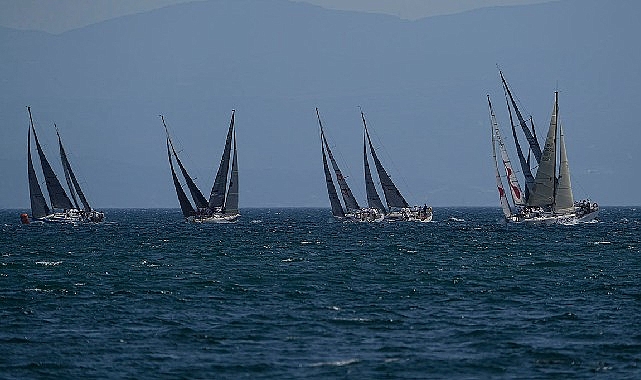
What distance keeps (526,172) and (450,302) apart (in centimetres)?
7437

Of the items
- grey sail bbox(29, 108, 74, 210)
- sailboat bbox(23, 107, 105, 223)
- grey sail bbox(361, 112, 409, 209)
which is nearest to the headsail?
grey sail bbox(361, 112, 409, 209)

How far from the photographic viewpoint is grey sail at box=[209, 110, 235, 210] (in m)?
129

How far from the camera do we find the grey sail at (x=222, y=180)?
423ft

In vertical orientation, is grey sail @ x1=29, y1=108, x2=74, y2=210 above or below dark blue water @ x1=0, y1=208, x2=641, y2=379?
above

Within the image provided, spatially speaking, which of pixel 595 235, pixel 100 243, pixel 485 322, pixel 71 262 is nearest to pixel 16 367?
pixel 485 322

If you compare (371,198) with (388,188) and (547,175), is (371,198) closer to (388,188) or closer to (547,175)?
(388,188)

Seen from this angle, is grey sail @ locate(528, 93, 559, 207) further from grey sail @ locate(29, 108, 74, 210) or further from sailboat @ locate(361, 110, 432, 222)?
grey sail @ locate(29, 108, 74, 210)

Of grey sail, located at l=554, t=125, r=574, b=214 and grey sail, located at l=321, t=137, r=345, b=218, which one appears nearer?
grey sail, located at l=554, t=125, r=574, b=214

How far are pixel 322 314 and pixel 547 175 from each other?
72679 millimetres

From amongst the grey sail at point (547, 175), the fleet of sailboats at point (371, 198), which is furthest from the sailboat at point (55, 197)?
the grey sail at point (547, 175)

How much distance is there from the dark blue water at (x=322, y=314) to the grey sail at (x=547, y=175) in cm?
3071

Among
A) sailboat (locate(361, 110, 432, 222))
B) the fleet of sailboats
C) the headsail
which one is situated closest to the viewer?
the headsail

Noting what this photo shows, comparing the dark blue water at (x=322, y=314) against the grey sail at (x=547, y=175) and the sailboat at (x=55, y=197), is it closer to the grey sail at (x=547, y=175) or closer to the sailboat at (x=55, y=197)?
the grey sail at (x=547, y=175)

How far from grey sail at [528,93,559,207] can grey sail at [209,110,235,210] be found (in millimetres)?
31470
